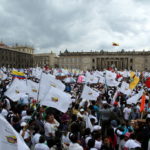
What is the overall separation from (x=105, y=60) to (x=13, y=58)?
35489 mm

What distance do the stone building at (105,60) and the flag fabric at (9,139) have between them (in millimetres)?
76991

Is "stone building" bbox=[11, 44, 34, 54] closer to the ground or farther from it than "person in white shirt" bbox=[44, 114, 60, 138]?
farther from it

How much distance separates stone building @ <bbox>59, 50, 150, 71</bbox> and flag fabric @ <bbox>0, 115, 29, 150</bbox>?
253 ft

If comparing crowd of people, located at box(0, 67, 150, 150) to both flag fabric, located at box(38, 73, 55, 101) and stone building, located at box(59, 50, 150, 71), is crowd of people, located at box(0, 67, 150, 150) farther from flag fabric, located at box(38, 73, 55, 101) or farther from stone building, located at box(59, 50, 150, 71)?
stone building, located at box(59, 50, 150, 71)

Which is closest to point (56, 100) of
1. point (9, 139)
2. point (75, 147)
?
point (75, 147)

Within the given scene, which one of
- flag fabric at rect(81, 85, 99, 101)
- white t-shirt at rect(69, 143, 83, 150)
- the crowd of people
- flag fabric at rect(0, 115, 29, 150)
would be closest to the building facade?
flag fabric at rect(81, 85, 99, 101)

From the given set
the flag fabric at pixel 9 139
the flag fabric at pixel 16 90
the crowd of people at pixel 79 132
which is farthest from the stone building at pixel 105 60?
the flag fabric at pixel 9 139

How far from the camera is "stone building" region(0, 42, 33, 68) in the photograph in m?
62.8

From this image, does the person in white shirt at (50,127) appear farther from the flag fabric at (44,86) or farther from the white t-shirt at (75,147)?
the white t-shirt at (75,147)

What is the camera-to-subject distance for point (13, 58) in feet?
225

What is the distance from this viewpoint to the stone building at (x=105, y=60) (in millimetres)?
78375

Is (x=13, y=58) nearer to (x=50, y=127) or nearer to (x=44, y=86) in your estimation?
(x=44, y=86)

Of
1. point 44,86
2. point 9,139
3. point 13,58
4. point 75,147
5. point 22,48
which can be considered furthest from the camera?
point 22,48

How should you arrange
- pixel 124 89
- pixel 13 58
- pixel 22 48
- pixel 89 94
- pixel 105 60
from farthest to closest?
pixel 22 48 → pixel 105 60 → pixel 13 58 → pixel 124 89 → pixel 89 94
